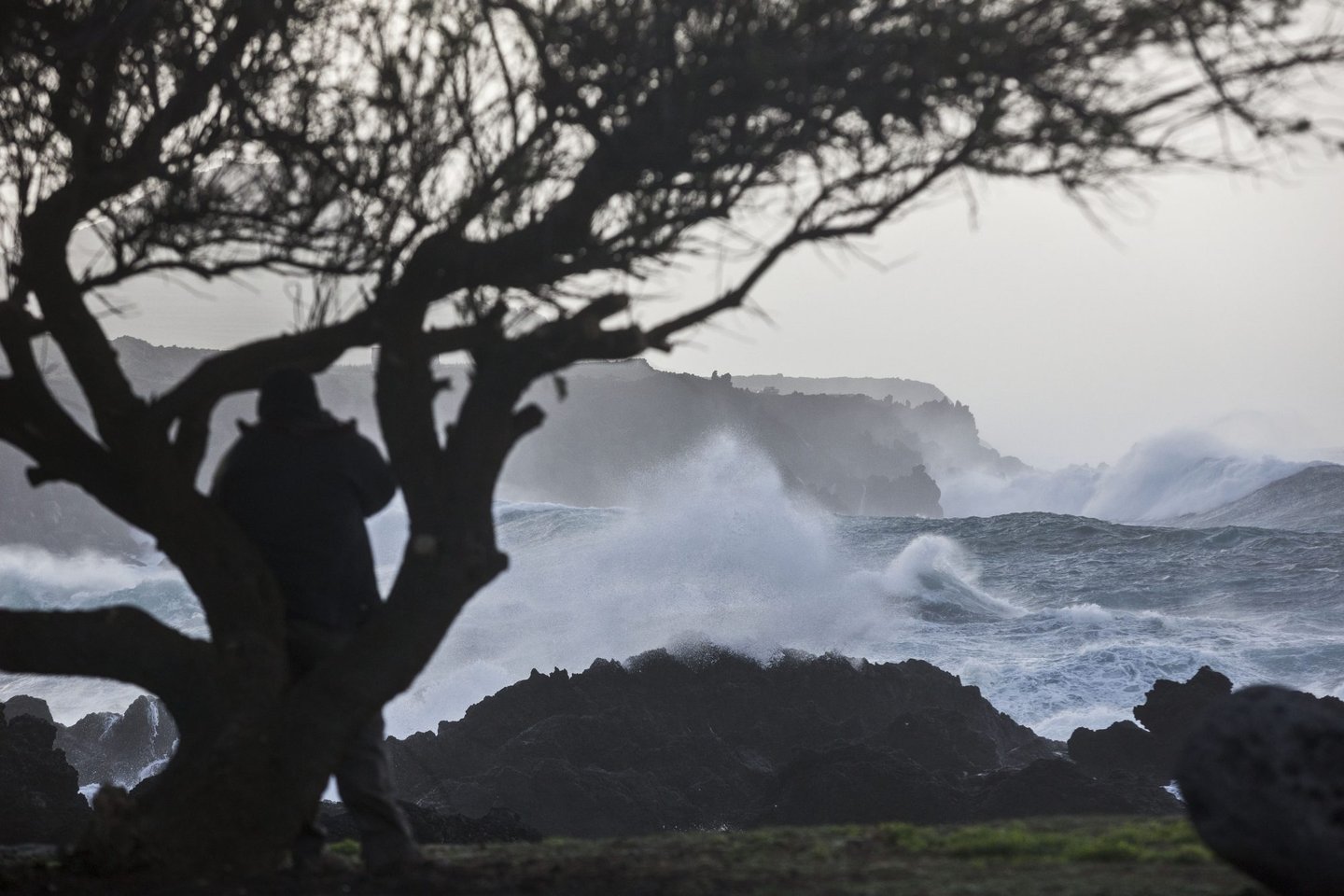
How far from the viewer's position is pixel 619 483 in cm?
6556

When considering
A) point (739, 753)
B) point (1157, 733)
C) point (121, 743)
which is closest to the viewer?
point (1157, 733)

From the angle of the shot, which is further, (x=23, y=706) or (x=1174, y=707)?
(x=23, y=706)

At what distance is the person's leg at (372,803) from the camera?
567 centimetres

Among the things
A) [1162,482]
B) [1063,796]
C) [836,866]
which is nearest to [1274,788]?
[836,866]

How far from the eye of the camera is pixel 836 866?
5910mm

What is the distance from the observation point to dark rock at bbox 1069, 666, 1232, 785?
17.9 metres

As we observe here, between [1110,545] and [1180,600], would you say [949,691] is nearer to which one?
[1180,600]

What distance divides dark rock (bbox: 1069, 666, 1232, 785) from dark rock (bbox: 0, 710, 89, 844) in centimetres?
1200

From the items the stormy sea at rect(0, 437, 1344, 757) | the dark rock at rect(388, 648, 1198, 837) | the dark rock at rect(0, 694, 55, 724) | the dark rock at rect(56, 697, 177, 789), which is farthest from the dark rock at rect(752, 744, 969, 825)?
the dark rock at rect(0, 694, 55, 724)

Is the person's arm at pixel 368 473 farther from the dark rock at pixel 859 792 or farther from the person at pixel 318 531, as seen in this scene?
the dark rock at pixel 859 792

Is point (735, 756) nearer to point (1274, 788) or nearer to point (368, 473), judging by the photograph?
point (368, 473)

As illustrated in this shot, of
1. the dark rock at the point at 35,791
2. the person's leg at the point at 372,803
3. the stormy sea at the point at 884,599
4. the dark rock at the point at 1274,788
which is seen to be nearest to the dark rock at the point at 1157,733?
the stormy sea at the point at 884,599

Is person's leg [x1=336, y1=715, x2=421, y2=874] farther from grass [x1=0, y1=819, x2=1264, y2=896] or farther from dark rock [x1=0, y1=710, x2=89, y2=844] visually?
dark rock [x1=0, y1=710, x2=89, y2=844]

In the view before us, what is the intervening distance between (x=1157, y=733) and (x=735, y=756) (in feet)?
17.8
